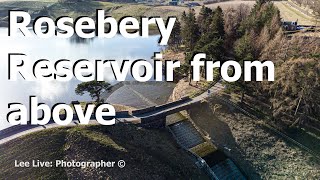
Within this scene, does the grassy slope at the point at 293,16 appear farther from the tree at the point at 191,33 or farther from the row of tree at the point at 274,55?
the tree at the point at 191,33

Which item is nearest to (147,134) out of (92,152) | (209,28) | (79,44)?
(92,152)

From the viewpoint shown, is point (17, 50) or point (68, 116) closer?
point (68, 116)

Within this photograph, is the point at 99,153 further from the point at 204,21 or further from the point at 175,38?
the point at 175,38

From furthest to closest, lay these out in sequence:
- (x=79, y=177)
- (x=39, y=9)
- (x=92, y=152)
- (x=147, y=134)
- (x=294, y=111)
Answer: (x=39, y=9)
(x=294, y=111)
(x=147, y=134)
(x=92, y=152)
(x=79, y=177)

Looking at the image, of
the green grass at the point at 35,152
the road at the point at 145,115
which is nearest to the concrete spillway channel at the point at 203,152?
the road at the point at 145,115

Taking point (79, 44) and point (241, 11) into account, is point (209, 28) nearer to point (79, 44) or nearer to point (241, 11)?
point (241, 11)

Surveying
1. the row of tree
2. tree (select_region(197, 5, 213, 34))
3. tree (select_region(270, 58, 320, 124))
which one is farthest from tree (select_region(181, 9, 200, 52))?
tree (select_region(270, 58, 320, 124))

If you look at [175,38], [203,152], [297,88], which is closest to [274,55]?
[297,88]
